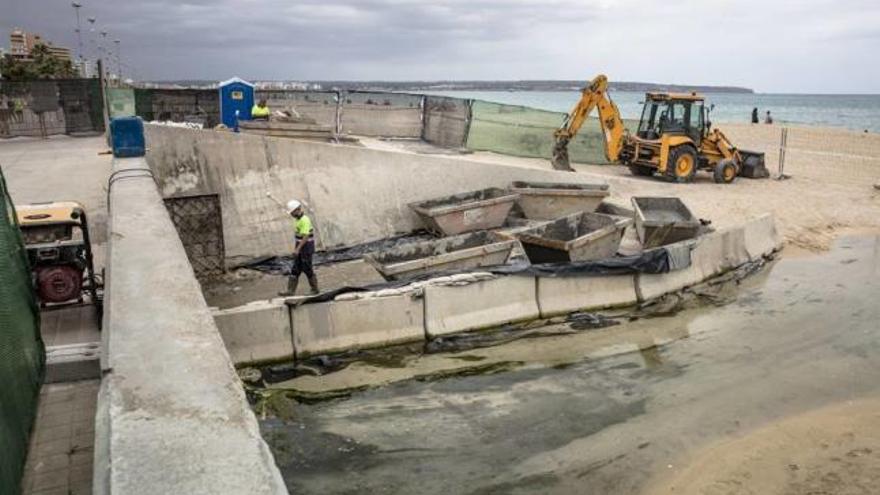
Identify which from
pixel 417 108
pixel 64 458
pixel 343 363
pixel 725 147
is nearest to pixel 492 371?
pixel 343 363

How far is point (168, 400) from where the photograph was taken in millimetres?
3455

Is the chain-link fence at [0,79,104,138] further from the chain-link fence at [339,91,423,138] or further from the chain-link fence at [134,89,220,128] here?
the chain-link fence at [339,91,423,138]

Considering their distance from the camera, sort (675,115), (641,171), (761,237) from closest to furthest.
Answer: (761,237), (675,115), (641,171)

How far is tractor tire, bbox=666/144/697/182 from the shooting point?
67.5ft

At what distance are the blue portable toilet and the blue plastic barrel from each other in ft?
35.0

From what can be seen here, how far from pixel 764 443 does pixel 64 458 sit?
6.55 m

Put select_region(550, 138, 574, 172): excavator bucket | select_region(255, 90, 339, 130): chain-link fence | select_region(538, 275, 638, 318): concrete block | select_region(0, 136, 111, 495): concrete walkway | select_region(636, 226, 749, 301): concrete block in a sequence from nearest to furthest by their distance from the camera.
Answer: select_region(0, 136, 111, 495): concrete walkway < select_region(538, 275, 638, 318): concrete block < select_region(636, 226, 749, 301): concrete block < select_region(550, 138, 574, 172): excavator bucket < select_region(255, 90, 339, 130): chain-link fence

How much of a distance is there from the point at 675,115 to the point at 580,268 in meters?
12.1

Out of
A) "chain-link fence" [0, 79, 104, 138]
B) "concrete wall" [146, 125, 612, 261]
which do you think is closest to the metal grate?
"concrete wall" [146, 125, 612, 261]

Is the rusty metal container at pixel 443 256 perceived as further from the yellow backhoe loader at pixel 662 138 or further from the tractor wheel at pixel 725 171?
the tractor wheel at pixel 725 171

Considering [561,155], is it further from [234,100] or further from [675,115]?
[234,100]

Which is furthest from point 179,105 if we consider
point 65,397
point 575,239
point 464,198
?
point 65,397

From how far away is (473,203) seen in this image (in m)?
14.7

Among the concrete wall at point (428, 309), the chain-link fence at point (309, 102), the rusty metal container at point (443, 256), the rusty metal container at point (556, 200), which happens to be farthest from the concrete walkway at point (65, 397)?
the chain-link fence at point (309, 102)
